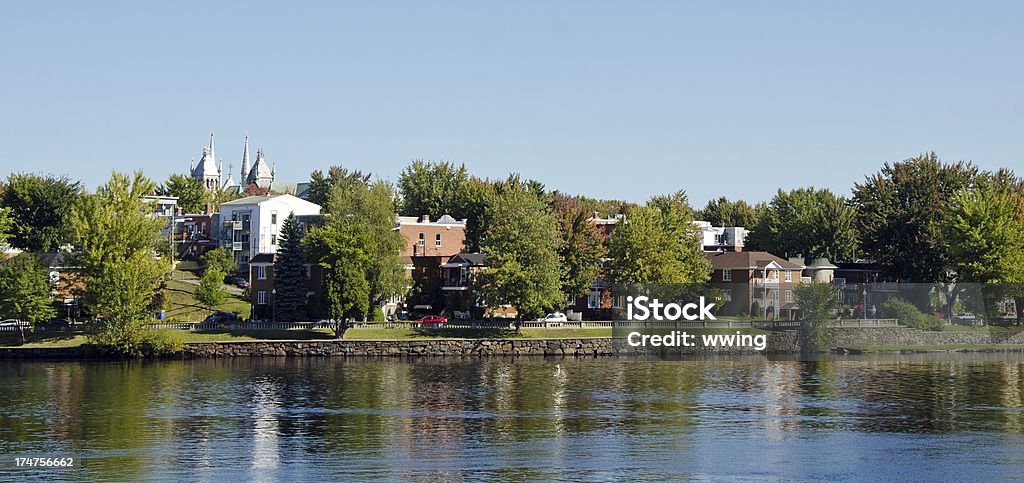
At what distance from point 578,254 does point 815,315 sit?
2262 centimetres

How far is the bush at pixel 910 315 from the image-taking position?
4336 inches

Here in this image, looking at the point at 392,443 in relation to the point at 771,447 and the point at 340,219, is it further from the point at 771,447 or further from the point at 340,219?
the point at 340,219

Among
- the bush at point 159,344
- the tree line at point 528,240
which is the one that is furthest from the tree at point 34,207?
the bush at point 159,344

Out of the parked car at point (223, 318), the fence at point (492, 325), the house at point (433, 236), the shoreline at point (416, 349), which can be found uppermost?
the house at point (433, 236)

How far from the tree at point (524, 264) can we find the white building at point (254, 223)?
50090 mm

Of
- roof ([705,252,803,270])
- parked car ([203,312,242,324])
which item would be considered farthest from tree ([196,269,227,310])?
roof ([705,252,803,270])

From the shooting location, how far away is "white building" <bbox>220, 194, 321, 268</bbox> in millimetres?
151375

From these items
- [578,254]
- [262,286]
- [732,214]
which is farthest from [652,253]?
[732,214]

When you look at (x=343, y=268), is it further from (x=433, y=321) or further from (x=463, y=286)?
(x=463, y=286)

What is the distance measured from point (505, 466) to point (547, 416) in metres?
13.8

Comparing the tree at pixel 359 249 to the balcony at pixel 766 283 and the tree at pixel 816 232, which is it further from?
the tree at pixel 816 232

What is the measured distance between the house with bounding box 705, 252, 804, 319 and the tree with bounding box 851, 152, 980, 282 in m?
10.2

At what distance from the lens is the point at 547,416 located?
64.4 m

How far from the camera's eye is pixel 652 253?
364 ft
